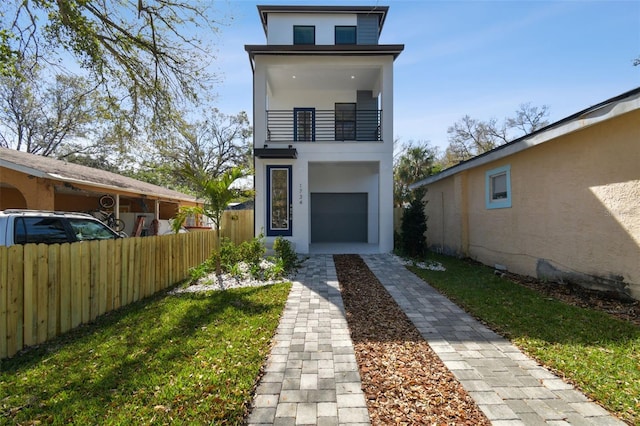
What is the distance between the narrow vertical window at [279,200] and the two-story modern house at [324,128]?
0.04 m

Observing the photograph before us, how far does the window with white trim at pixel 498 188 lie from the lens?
838 cm

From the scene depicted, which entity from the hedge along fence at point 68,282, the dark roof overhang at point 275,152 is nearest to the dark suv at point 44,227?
the hedge along fence at point 68,282

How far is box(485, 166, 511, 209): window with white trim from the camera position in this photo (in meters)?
8.38

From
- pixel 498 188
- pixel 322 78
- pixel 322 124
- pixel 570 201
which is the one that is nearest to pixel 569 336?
pixel 570 201

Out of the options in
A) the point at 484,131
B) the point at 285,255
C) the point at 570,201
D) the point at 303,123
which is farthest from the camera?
the point at 484,131

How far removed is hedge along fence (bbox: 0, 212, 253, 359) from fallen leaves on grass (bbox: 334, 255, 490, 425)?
14.7 ft

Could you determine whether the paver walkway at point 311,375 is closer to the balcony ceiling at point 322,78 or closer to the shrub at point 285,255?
the shrub at point 285,255

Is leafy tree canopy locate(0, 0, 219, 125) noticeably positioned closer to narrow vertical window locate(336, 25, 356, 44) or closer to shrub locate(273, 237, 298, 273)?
shrub locate(273, 237, 298, 273)

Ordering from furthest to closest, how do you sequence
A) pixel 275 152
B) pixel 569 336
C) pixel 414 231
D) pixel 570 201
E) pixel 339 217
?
pixel 339 217 < pixel 275 152 < pixel 414 231 < pixel 570 201 < pixel 569 336

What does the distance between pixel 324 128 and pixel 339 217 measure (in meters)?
4.58

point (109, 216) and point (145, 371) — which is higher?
point (109, 216)

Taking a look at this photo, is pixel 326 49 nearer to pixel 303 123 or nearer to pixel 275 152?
pixel 303 123

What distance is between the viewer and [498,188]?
9.00 meters

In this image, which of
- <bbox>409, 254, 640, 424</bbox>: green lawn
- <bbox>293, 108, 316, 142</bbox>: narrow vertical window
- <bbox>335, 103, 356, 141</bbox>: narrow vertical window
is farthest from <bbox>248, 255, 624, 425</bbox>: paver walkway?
<bbox>335, 103, 356, 141</bbox>: narrow vertical window
